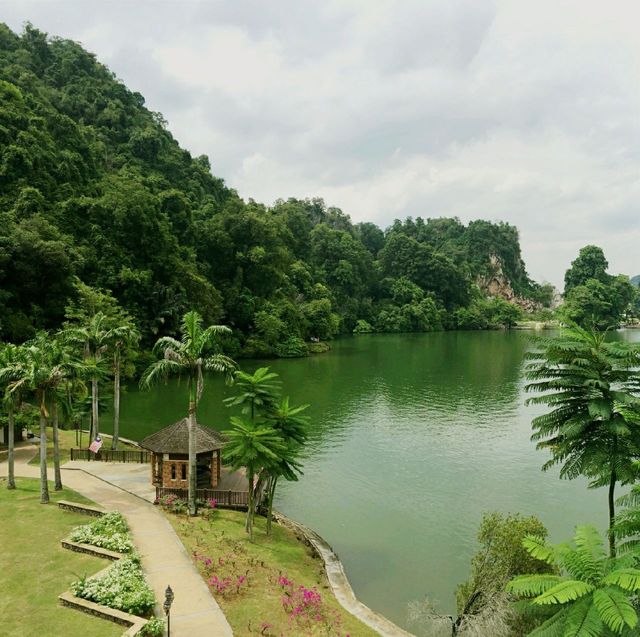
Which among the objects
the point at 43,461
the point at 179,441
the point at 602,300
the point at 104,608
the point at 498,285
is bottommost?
the point at 104,608

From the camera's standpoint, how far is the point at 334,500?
95.0 ft

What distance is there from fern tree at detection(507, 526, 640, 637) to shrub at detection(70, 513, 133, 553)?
1460 cm

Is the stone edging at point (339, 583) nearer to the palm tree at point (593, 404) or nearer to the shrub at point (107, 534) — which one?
the shrub at point (107, 534)

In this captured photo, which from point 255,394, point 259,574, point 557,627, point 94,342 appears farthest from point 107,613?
point 94,342

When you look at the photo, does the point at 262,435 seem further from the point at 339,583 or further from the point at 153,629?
the point at 153,629

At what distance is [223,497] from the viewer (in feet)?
81.8

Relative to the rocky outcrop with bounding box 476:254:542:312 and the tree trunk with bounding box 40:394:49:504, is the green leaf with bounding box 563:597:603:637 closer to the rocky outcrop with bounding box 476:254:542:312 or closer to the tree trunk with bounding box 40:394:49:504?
the tree trunk with bounding box 40:394:49:504

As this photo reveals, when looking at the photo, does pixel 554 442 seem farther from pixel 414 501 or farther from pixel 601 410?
pixel 414 501

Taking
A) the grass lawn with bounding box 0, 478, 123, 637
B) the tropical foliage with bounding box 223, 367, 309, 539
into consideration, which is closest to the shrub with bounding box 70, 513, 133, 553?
the grass lawn with bounding box 0, 478, 123, 637

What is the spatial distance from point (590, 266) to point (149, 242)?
5648 inches

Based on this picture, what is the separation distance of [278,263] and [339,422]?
162 feet

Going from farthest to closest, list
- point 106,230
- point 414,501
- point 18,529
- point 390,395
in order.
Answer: point 106,230, point 390,395, point 414,501, point 18,529

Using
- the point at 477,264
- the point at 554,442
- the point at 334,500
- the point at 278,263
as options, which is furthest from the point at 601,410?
the point at 477,264

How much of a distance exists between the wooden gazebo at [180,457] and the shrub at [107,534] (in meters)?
3.41
